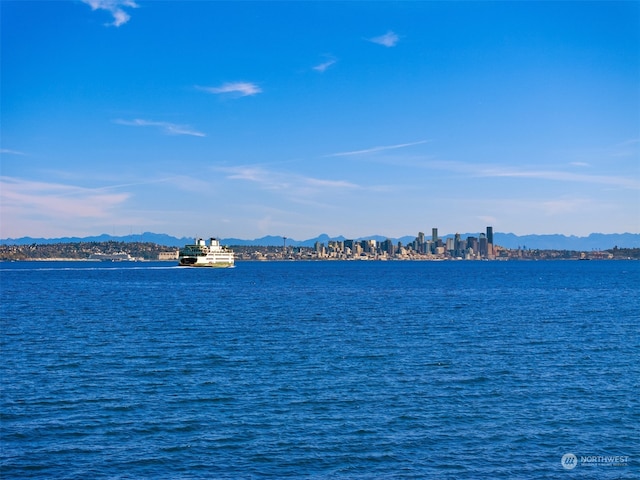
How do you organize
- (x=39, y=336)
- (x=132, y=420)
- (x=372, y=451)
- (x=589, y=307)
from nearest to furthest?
(x=372, y=451)
(x=132, y=420)
(x=39, y=336)
(x=589, y=307)

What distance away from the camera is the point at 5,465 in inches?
973

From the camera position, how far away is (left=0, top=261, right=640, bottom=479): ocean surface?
82.9ft

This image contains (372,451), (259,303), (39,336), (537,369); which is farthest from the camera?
(259,303)

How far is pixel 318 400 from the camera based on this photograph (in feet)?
112

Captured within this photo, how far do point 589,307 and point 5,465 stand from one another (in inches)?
3233

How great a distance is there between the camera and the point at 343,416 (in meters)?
31.1

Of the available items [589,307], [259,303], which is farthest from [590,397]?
[259,303]

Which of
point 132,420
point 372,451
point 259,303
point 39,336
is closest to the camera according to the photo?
point 372,451

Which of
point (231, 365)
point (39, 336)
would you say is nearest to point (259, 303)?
point (39, 336)

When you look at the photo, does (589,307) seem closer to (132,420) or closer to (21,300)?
(132,420)

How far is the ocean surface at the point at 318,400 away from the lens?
995 inches

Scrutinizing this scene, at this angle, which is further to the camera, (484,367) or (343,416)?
(484,367)

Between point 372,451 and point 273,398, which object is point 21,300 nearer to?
point 273,398

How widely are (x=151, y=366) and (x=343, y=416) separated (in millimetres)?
17167
